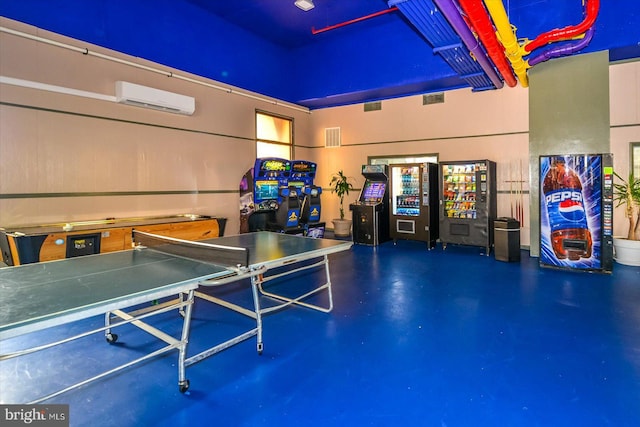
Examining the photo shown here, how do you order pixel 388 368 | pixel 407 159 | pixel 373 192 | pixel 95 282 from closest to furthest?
1. pixel 95 282
2. pixel 388 368
3. pixel 373 192
4. pixel 407 159

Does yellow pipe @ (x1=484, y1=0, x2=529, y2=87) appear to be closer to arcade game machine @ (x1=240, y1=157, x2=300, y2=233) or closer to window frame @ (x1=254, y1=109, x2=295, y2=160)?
arcade game machine @ (x1=240, y1=157, x2=300, y2=233)

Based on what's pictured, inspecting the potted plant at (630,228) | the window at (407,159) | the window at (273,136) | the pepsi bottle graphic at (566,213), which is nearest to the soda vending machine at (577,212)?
the pepsi bottle graphic at (566,213)

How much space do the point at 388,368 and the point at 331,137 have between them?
738cm

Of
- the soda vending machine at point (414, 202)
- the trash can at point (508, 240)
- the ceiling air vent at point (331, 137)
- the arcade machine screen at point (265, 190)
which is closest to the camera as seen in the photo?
the trash can at point (508, 240)

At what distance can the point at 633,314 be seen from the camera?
3535 millimetres

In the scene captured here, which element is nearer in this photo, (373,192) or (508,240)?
(508,240)

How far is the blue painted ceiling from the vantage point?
5.17 m

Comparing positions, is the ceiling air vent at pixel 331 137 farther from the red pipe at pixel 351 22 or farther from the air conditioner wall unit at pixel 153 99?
the air conditioner wall unit at pixel 153 99

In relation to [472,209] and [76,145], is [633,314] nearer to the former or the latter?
[472,209]

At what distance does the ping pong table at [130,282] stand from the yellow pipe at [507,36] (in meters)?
3.09

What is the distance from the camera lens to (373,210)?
749cm

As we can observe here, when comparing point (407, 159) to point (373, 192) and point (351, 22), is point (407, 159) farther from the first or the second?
point (351, 22)

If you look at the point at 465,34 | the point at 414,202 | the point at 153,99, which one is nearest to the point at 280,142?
the point at 153,99

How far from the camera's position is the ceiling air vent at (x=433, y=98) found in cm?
769
